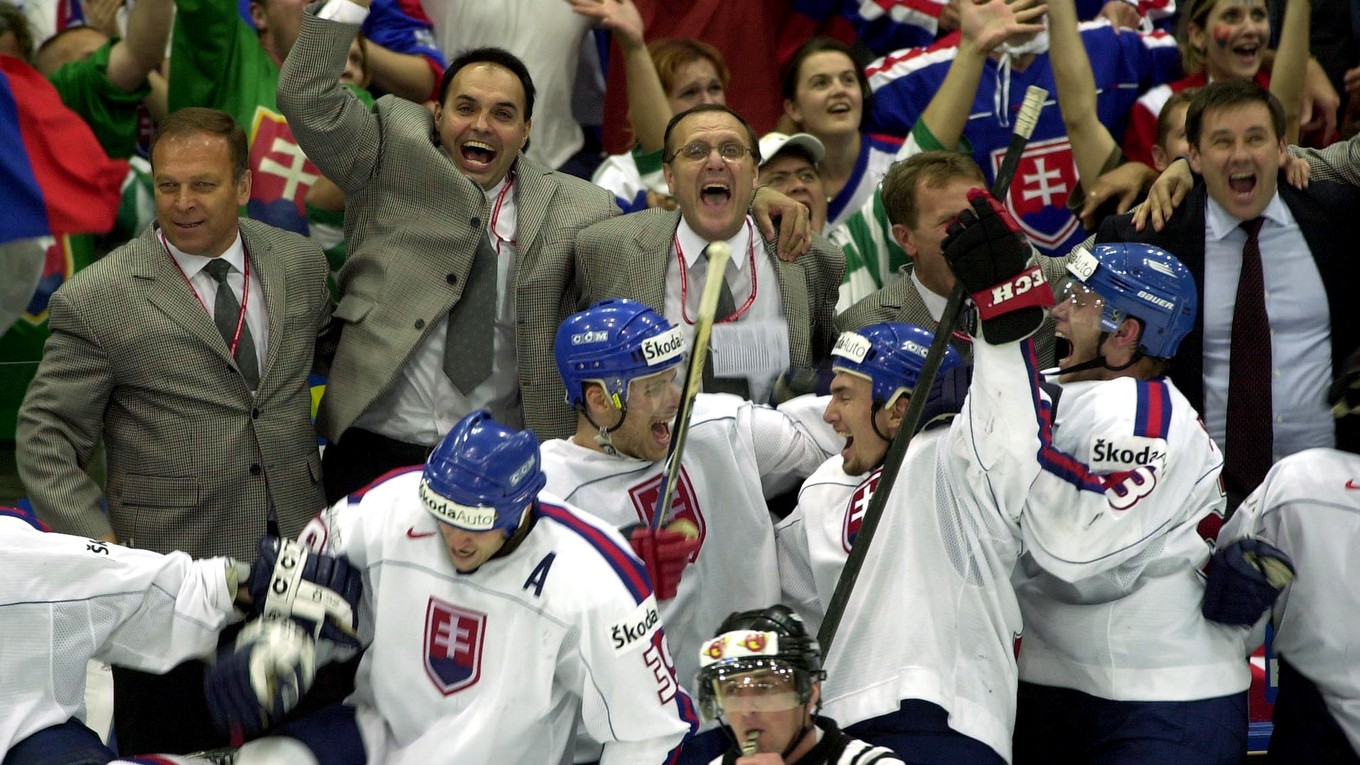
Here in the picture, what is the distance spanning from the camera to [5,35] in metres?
6.54

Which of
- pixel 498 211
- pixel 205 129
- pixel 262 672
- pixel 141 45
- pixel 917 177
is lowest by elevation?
pixel 262 672

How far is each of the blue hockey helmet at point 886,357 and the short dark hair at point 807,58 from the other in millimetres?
2304

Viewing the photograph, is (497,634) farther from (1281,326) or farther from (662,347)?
(1281,326)

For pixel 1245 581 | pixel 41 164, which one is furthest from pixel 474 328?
pixel 1245 581

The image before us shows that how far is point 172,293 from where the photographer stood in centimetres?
504

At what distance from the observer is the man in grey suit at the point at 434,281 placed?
5254 mm

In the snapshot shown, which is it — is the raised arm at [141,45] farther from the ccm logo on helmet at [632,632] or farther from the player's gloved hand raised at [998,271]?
the player's gloved hand raised at [998,271]

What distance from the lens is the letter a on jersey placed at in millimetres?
4090

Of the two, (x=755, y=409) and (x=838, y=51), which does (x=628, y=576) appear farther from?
(x=838, y=51)

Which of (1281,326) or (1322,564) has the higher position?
(1281,326)

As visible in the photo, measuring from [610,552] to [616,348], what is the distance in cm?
63

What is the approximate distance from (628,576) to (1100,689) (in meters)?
1.38

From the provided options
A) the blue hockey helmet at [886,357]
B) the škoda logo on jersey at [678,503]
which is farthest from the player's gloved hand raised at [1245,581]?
the škoda logo on jersey at [678,503]

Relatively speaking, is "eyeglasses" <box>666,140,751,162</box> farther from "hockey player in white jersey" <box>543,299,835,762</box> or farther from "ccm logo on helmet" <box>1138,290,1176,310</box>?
"ccm logo on helmet" <box>1138,290,1176,310</box>
